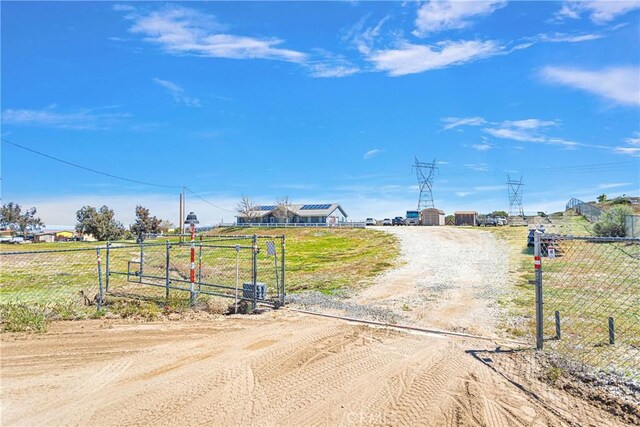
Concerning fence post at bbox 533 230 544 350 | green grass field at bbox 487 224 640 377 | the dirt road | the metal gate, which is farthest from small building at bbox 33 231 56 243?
fence post at bbox 533 230 544 350

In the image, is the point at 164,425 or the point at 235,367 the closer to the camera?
the point at 164,425

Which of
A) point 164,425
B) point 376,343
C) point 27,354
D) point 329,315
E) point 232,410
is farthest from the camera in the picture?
point 329,315

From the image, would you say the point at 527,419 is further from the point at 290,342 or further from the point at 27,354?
the point at 27,354

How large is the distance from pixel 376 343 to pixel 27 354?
6123 mm

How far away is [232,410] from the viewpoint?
15.9ft

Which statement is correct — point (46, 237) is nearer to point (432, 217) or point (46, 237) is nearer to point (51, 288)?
point (432, 217)

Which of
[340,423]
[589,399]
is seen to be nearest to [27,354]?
[340,423]

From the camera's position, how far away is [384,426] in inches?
178

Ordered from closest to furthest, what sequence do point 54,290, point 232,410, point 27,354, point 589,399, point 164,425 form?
point 164,425, point 232,410, point 589,399, point 27,354, point 54,290

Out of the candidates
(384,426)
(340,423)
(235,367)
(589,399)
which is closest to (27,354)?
(235,367)

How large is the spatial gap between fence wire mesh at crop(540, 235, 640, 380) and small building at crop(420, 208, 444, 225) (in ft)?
149

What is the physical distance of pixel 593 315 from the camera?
9531 millimetres

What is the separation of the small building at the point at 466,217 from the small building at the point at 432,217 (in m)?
4.32

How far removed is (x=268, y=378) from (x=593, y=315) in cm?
811
